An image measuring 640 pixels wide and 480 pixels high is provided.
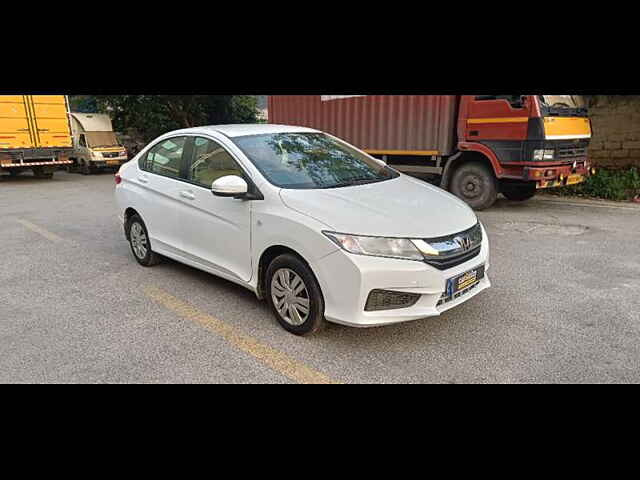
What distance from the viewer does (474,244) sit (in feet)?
11.7

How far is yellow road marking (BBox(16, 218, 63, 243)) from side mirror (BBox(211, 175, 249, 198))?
4.16 metres

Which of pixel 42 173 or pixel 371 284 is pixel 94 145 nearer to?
pixel 42 173

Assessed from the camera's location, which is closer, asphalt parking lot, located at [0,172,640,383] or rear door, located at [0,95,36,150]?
asphalt parking lot, located at [0,172,640,383]

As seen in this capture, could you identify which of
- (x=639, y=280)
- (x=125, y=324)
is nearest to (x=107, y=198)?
(x=125, y=324)

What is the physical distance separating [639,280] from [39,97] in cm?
1471

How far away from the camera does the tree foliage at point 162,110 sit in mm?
18812

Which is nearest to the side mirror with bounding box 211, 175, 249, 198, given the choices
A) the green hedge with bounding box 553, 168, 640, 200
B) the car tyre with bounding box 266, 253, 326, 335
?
the car tyre with bounding box 266, 253, 326, 335

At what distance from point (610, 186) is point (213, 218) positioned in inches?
331

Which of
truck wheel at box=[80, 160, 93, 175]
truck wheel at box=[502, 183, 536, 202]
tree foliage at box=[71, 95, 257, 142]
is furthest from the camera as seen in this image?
tree foliage at box=[71, 95, 257, 142]

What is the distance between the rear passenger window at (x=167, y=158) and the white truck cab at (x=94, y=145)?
42.7 ft

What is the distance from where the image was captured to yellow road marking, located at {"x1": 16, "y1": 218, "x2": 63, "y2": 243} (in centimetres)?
687

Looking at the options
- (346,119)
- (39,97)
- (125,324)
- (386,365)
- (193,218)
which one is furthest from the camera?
(39,97)

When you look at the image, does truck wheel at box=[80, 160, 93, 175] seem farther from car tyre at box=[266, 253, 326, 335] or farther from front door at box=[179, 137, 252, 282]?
car tyre at box=[266, 253, 326, 335]

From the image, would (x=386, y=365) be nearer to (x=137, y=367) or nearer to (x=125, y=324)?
(x=137, y=367)
